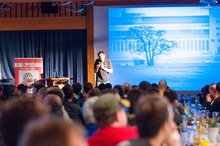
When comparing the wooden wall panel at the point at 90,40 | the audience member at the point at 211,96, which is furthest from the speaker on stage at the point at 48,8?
the audience member at the point at 211,96

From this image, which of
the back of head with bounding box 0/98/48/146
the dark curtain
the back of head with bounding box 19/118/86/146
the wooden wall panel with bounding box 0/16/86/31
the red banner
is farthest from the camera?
the dark curtain

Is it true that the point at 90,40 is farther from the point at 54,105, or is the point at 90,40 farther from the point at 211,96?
the point at 54,105

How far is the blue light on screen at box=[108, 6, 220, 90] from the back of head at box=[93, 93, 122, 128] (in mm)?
10167

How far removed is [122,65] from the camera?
1336cm

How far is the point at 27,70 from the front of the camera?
478 inches

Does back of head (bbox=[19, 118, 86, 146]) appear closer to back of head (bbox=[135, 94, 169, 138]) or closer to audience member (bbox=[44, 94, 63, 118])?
back of head (bbox=[135, 94, 169, 138])

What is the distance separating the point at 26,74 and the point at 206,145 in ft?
27.0

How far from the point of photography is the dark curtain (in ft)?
45.8

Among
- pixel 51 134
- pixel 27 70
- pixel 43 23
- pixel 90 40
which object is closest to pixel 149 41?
pixel 90 40

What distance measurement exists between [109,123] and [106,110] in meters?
0.08

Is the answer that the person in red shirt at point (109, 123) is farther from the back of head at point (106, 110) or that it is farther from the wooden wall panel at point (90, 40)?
the wooden wall panel at point (90, 40)

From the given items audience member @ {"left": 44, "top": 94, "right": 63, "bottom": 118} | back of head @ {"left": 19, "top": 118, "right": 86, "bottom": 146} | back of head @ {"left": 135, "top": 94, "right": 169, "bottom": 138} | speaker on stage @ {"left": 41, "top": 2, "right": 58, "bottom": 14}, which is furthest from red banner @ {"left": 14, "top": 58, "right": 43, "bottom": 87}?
back of head @ {"left": 19, "top": 118, "right": 86, "bottom": 146}

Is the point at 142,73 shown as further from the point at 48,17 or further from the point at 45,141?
the point at 45,141

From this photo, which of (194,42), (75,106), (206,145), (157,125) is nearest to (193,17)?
(194,42)
